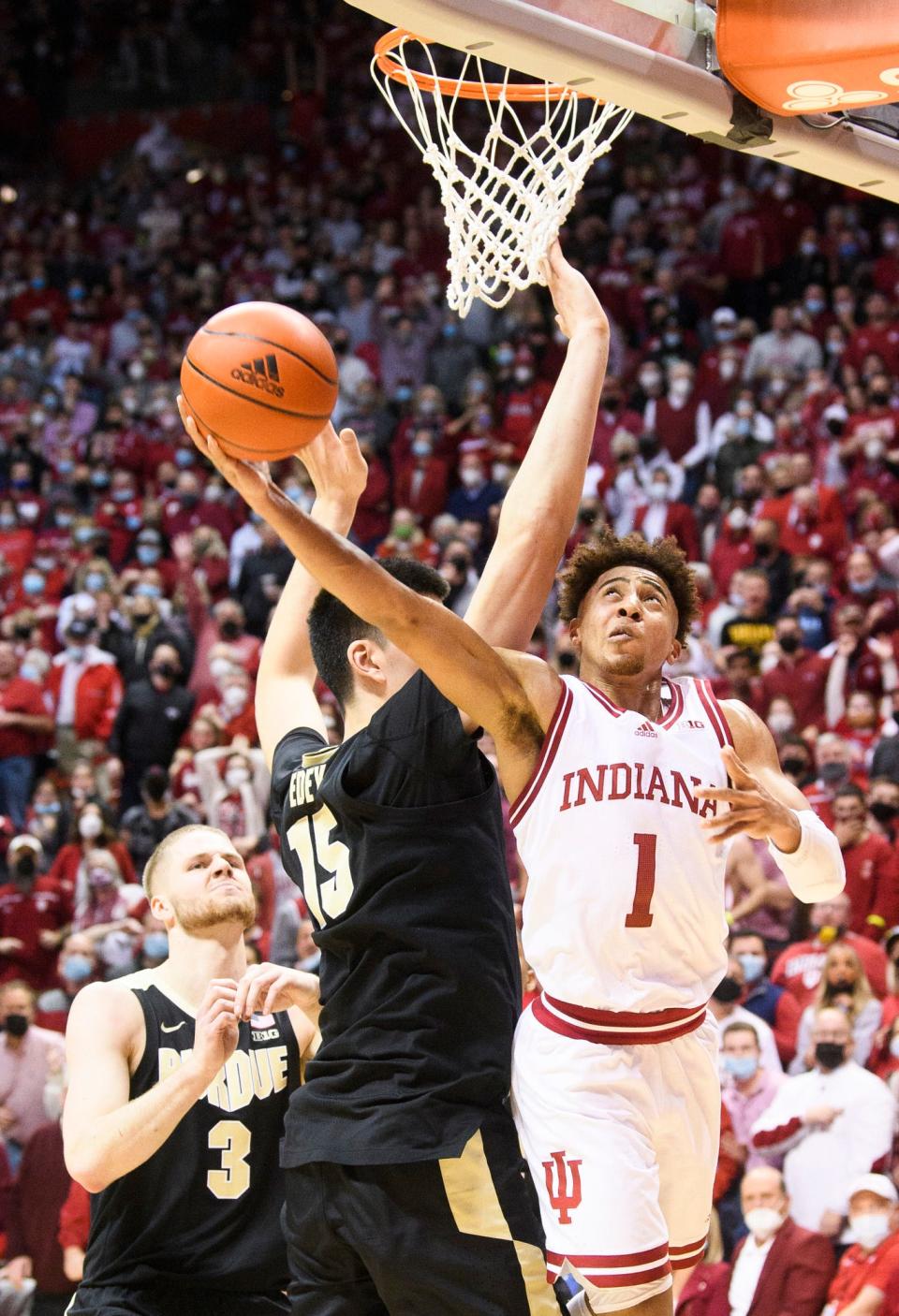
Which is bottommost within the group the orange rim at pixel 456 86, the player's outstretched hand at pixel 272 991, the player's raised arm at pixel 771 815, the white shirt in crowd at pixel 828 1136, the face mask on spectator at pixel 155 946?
the white shirt in crowd at pixel 828 1136

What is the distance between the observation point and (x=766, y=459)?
1252cm

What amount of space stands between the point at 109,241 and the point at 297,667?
17.3m

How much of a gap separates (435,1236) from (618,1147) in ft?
1.22

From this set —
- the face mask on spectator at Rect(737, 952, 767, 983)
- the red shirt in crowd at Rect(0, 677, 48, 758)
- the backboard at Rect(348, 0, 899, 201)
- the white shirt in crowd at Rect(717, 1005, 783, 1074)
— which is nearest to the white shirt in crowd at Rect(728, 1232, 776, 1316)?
the white shirt in crowd at Rect(717, 1005, 783, 1074)

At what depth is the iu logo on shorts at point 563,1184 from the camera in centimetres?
326

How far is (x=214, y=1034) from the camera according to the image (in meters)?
3.66

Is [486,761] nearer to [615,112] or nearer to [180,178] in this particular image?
[615,112]

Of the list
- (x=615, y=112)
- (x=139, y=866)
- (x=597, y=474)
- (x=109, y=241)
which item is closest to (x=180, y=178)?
(x=109, y=241)

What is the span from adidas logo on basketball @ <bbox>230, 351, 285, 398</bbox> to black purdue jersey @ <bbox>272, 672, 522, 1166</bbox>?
0.64m

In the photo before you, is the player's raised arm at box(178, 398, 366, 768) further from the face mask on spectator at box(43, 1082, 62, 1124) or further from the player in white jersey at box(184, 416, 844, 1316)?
the face mask on spectator at box(43, 1082, 62, 1124)

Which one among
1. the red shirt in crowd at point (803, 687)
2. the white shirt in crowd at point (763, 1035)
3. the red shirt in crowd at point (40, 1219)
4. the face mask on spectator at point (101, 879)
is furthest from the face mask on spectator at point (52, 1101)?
the red shirt in crowd at point (803, 687)

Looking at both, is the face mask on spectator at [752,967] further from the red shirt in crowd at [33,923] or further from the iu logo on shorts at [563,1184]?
the iu logo on shorts at [563,1184]

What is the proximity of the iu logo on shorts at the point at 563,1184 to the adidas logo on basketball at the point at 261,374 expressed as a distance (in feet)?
4.96

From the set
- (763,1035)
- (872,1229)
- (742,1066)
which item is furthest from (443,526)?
(872,1229)
